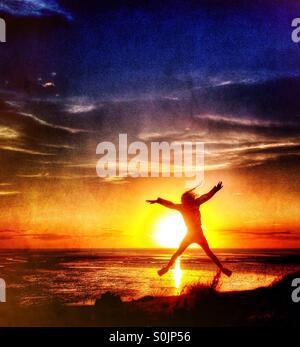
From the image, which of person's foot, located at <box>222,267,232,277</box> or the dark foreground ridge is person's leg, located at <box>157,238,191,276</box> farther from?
person's foot, located at <box>222,267,232,277</box>

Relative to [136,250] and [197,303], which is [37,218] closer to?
[136,250]

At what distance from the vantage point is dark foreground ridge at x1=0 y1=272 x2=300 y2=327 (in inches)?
272

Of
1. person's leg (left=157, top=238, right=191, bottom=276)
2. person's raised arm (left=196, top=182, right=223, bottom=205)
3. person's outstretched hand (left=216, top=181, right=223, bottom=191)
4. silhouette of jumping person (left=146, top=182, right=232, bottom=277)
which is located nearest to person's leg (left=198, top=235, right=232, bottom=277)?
silhouette of jumping person (left=146, top=182, right=232, bottom=277)

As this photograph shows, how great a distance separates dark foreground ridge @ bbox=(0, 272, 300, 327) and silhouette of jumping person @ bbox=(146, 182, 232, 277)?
355 mm

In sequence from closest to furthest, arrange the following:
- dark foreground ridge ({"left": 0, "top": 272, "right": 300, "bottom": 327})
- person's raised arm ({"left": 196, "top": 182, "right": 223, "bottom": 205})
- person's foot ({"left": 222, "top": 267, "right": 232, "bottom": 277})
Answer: dark foreground ridge ({"left": 0, "top": 272, "right": 300, "bottom": 327}), person's foot ({"left": 222, "top": 267, "right": 232, "bottom": 277}), person's raised arm ({"left": 196, "top": 182, "right": 223, "bottom": 205})

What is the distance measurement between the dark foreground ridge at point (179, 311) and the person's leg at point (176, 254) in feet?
1.08

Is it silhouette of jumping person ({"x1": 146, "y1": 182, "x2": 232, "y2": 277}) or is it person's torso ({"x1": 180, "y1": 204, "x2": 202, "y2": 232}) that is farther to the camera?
person's torso ({"x1": 180, "y1": 204, "x2": 202, "y2": 232})

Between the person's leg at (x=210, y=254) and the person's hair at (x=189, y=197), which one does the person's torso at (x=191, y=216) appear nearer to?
the person's hair at (x=189, y=197)

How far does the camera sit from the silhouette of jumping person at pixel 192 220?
6.98m

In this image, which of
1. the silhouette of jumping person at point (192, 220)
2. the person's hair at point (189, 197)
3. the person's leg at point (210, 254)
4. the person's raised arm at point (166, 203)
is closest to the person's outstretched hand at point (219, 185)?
the silhouette of jumping person at point (192, 220)

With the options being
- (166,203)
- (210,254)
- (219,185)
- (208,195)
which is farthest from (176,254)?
(219,185)

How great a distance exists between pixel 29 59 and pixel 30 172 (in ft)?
4.77

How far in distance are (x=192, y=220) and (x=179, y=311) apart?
1127 millimetres

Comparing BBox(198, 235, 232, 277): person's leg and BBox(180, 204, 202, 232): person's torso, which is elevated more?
BBox(180, 204, 202, 232): person's torso
